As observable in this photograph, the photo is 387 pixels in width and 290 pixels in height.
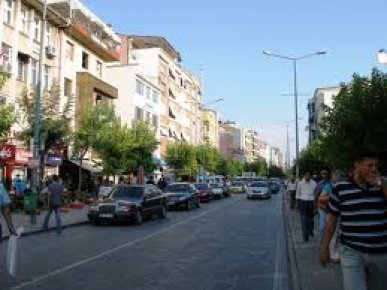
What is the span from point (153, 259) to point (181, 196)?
81.2 feet

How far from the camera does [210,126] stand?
145875mm

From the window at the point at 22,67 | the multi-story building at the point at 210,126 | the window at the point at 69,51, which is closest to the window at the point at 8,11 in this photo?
the window at the point at 22,67

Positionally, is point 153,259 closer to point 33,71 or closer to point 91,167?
point 33,71

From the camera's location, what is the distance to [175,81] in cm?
10231

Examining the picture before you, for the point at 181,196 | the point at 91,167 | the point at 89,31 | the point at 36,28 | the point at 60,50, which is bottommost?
the point at 181,196

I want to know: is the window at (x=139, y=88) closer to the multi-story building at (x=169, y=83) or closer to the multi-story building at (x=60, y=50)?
the multi-story building at (x=169, y=83)

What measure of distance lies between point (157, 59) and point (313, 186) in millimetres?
73127

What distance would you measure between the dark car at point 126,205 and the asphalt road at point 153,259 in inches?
71.4

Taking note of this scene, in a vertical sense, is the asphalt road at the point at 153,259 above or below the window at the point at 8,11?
below

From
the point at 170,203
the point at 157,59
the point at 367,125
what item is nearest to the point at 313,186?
the point at 367,125

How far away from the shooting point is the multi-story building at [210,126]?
136925 millimetres

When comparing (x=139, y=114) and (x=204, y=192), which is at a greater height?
(x=139, y=114)

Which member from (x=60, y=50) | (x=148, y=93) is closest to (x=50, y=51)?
(x=60, y=50)

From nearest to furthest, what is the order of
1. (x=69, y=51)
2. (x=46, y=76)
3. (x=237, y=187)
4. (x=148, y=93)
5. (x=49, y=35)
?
(x=46, y=76) → (x=49, y=35) → (x=69, y=51) → (x=148, y=93) → (x=237, y=187)
